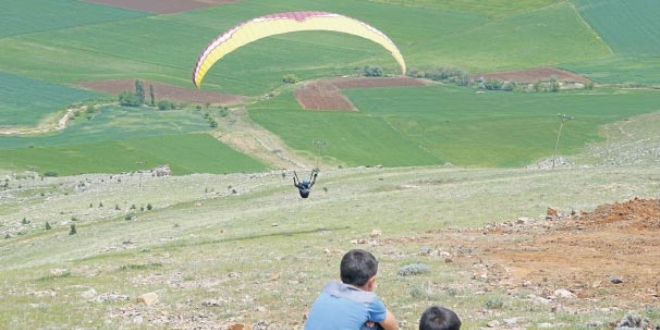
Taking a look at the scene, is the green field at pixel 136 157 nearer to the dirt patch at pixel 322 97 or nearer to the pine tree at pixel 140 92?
the dirt patch at pixel 322 97

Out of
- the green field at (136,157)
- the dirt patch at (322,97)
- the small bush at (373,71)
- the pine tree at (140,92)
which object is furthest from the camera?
the small bush at (373,71)

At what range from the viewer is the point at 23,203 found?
57.9 metres

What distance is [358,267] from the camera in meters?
11.1

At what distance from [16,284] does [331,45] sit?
124604mm

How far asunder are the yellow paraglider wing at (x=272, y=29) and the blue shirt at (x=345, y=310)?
71.5 ft

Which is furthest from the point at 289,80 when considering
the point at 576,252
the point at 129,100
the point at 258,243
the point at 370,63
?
the point at 576,252

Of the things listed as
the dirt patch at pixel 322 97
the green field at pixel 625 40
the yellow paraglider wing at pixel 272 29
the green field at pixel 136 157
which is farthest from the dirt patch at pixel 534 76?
the yellow paraglider wing at pixel 272 29

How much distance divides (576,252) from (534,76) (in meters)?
105

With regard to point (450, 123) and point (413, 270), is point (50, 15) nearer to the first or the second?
point (450, 123)

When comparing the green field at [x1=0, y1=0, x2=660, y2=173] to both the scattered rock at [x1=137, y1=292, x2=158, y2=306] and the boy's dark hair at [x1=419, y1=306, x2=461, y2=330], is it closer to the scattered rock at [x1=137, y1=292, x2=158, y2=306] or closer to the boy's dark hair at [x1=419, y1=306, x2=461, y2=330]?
the scattered rock at [x1=137, y1=292, x2=158, y2=306]

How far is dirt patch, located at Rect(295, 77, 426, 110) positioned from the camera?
107625mm

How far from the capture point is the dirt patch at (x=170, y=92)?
11156 centimetres

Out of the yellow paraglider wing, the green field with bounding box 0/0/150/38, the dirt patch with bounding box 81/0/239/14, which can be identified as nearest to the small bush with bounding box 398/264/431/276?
the yellow paraglider wing

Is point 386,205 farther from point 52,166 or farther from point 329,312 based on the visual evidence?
point 52,166
